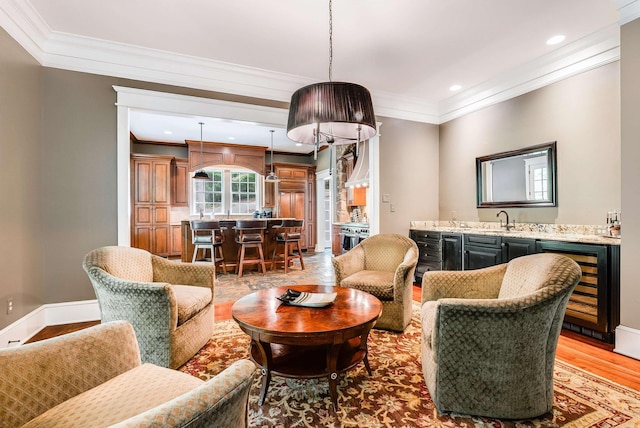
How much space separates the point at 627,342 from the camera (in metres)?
2.40

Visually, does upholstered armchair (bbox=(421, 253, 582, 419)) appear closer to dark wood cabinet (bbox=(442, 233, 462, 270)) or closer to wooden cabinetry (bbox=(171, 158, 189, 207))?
dark wood cabinet (bbox=(442, 233, 462, 270))

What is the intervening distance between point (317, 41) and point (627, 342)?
12.3 ft

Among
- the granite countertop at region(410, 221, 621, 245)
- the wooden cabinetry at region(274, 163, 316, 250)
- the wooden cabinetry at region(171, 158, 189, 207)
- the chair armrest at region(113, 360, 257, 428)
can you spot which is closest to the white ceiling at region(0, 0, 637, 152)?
the granite countertop at region(410, 221, 621, 245)

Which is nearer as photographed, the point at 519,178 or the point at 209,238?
the point at 519,178

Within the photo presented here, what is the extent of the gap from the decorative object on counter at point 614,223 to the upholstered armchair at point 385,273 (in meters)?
1.72

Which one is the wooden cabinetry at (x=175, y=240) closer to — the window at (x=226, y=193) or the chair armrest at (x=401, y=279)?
the window at (x=226, y=193)

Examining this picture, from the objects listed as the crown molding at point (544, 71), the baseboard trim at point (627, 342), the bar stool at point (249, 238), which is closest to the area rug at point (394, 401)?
the baseboard trim at point (627, 342)

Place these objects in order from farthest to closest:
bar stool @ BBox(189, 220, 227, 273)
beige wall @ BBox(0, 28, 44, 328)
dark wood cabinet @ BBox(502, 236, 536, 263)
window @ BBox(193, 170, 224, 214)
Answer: window @ BBox(193, 170, 224, 214) < bar stool @ BBox(189, 220, 227, 273) < dark wood cabinet @ BBox(502, 236, 536, 263) < beige wall @ BBox(0, 28, 44, 328)

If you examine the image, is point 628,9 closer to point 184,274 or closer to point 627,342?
point 627,342

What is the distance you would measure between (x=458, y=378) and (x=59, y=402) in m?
1.74

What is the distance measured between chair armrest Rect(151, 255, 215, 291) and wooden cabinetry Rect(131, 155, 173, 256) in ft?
17.7

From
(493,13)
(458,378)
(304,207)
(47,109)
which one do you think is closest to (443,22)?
(493,13)

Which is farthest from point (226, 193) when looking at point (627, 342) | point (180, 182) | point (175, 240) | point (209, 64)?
point (627, 342)

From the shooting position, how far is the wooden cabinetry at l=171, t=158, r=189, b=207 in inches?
307
